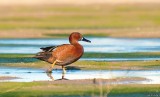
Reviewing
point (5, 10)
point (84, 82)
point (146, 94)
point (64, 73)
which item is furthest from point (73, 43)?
point (5, 10)

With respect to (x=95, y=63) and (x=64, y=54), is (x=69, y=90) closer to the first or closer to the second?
(x=64, y=54)

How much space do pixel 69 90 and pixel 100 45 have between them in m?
11.3

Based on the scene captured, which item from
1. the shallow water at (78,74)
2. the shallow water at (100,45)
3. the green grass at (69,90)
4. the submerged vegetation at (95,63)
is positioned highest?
the shallow water at (100,45)

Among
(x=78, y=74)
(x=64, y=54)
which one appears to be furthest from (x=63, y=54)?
(x=78, y=74)

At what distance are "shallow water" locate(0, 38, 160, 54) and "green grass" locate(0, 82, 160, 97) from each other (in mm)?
7706

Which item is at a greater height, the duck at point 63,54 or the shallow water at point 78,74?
the duck at point 63,54

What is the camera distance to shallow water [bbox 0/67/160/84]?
1614cm

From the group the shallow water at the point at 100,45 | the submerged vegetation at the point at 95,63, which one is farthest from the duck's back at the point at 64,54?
the shallow water at the point at 100,45

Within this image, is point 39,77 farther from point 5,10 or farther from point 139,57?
point 5,10

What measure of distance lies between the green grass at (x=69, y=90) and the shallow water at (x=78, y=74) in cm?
79

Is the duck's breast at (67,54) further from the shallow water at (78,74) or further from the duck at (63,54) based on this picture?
the shallow water at (78,74)

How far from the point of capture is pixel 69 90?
47.2 ft

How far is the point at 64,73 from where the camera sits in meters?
17.1

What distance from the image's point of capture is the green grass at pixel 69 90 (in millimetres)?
13859
